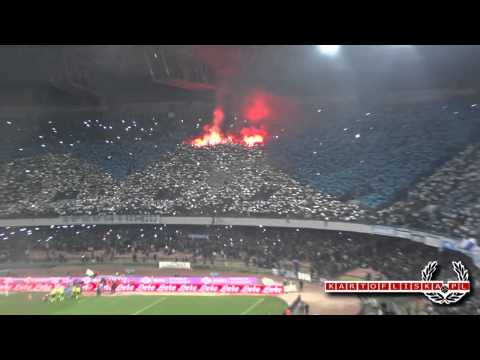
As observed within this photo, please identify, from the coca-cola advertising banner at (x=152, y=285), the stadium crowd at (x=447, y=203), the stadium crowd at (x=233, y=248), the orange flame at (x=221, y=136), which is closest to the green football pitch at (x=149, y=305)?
the coca-cola advertising banner at (x=152, y=285)

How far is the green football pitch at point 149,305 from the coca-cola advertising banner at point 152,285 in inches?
22.7

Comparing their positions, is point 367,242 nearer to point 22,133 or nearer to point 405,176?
point 405,176

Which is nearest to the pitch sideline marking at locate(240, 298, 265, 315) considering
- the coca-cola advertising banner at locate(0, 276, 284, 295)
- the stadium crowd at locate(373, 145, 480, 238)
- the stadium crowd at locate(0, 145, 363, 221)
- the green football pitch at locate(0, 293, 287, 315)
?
the green football pitch at locate(0, 293, 287, 315)

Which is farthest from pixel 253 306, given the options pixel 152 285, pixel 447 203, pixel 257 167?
pixel 447 203

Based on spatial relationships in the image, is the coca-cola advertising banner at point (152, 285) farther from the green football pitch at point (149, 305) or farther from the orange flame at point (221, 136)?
the orange flame at point (221, 136)

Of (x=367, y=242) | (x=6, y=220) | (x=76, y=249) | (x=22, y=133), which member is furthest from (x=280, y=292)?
(x=22, y=133)

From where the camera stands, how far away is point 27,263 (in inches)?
960

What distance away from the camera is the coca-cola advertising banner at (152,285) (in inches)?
776

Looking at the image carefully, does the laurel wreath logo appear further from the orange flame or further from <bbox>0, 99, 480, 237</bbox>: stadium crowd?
the orange flame

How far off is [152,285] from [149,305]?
2215 millimetres

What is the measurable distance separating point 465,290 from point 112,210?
20993mm

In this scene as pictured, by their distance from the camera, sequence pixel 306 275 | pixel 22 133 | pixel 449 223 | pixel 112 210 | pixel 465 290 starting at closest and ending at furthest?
pixel 465 290, pixel 449 223, pixel 306 275, pixel 112 210, pixel 22 133

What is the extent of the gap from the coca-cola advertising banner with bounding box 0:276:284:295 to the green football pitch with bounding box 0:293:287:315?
1.89 ft

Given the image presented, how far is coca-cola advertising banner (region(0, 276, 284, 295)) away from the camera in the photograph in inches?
776
